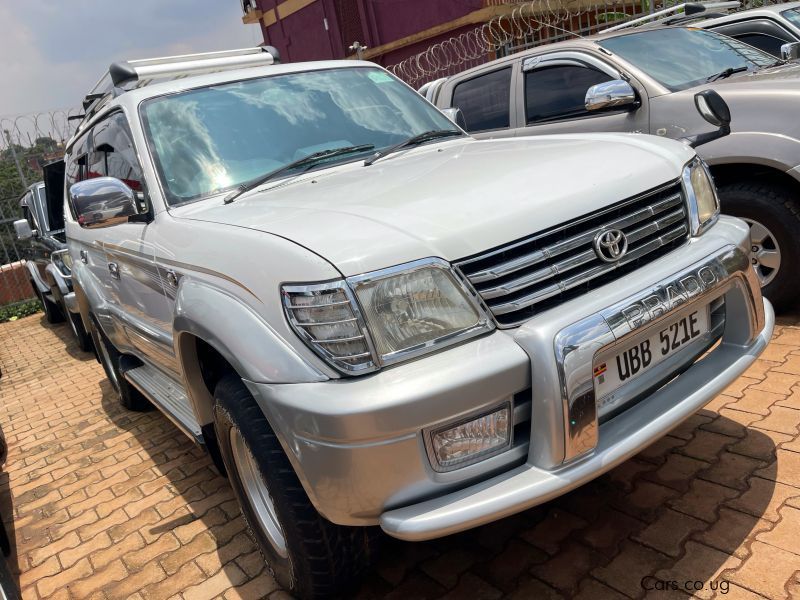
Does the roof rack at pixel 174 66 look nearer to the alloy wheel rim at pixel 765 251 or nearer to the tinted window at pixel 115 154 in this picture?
the tinted window at pixel 115 154

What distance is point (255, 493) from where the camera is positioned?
8.11 feet

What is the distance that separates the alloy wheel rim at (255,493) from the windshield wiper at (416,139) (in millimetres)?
1292

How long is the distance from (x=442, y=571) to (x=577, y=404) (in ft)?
3.28

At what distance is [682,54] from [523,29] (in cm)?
744

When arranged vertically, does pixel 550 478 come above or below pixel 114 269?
below

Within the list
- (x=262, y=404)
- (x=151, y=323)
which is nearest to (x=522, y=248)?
(x=262, y=404)

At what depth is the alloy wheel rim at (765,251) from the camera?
388 cm

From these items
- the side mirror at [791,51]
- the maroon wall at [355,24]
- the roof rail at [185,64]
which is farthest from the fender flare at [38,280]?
the maroon wall at [355,24]

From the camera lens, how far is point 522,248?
1964mm

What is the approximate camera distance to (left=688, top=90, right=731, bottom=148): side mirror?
3777 mm

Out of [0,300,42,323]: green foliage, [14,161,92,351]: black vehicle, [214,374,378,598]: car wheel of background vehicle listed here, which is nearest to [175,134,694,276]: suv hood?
[214,374,378,598]: car wheel of background vehicle

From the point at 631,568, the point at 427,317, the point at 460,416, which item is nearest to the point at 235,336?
the point at 427,317

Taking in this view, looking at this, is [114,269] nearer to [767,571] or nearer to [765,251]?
[767,571]

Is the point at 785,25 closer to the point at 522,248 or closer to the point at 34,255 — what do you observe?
the point at 522,248
